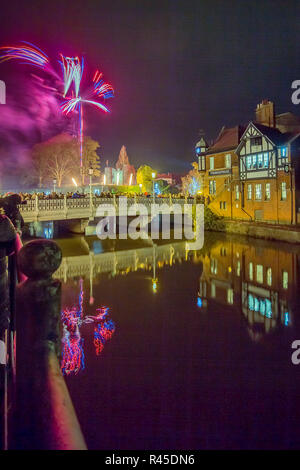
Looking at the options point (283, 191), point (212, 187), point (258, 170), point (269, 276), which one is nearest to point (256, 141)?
point (258, 170)

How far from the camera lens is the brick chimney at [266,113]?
39.3 metres

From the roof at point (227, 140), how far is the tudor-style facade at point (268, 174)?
3.69 meters

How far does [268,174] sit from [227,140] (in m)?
11.5

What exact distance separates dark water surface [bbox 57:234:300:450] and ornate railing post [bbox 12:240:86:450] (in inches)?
108

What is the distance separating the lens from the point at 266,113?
3988 centimetres

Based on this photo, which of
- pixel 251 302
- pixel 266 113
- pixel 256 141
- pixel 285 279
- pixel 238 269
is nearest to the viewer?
pixel 251 302

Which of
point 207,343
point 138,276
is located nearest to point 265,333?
point 207,343

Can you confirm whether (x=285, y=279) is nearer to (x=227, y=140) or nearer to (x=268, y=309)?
(x=268, y=309)

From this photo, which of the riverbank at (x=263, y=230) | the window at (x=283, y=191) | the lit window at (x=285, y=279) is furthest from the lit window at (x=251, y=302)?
the window at (x=283, y=191)

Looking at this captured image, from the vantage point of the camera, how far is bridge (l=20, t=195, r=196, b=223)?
28688 millimetres

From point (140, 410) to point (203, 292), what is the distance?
33.1ft

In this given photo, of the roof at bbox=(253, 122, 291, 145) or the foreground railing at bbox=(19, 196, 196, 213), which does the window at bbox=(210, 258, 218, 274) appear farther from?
the roof at bbox=(253, 122, 291, 145)

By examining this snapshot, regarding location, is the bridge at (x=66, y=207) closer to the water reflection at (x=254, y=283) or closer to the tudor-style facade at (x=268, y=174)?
the tudor-style facade at (x=268, y=174)
